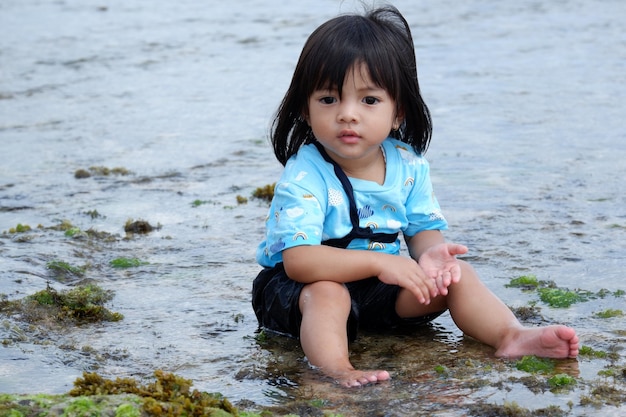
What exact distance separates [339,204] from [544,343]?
913 mm

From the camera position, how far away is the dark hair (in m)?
3.91

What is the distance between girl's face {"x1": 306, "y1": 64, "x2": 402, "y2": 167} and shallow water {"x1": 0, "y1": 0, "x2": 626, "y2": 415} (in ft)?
2.44

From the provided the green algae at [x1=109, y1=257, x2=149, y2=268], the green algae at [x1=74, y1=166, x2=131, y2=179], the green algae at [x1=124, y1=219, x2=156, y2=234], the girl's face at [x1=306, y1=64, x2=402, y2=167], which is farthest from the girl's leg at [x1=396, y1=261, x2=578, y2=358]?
the green algae at [x1=74, y1=166, x2=131, y2=179]

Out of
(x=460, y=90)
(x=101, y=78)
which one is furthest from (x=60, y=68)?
(x=460, y=90)

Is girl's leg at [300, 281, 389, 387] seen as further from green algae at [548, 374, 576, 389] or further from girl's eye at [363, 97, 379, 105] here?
girl's eye at [363, 97, 379, 105]

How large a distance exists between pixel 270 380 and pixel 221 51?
8.83 meters

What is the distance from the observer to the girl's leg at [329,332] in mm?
3449

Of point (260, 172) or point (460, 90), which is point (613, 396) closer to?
point (260, 172)

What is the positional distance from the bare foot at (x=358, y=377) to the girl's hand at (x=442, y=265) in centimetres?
46

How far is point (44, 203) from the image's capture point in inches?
243

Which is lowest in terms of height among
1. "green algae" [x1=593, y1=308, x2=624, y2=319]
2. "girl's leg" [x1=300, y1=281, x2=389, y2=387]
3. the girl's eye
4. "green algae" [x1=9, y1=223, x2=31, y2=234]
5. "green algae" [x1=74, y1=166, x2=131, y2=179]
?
"green algae" [x1=593, y1=308, x2=624, y2=319]

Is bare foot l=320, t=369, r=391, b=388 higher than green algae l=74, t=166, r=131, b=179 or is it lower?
higher

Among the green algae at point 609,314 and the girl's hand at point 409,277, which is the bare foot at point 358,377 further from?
the green algae at point 609,314

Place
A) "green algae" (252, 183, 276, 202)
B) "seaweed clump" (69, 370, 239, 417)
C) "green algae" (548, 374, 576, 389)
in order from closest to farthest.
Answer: "seaweed clump" (69, 370, 239, 417) < "green algae" (548, 374, 576, 389) < "green algae" (252, 183, 276, 202)
